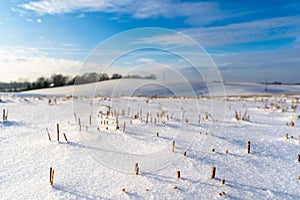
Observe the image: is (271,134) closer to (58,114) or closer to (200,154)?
(200,154)

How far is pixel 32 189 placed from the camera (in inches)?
88.6

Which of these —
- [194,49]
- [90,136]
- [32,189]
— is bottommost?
[32,189]

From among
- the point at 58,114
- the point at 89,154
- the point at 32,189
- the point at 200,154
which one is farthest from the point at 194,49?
the point at 58,114

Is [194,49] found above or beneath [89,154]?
above

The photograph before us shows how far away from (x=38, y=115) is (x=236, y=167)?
4.44 metres

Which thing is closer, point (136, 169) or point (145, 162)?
point (136, 169)

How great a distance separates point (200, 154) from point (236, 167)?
483 millimetres

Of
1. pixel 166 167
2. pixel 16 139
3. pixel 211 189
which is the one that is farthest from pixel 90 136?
pixel 211 189

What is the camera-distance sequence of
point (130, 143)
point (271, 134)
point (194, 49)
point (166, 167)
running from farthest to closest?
point (271, 134) → point (194, 49) → point (130, 143) → point (166, 167)

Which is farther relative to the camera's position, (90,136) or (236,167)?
(90,136)

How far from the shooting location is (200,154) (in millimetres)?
3143

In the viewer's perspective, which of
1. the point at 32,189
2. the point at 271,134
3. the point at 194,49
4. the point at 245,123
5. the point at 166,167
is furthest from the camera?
the point at 245,123

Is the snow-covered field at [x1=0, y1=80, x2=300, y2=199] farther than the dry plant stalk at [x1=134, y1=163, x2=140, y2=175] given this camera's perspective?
No

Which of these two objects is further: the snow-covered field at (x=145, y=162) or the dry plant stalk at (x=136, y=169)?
the dry plant stalk at (x=136, y=169)
